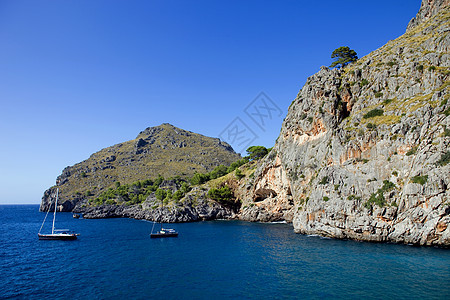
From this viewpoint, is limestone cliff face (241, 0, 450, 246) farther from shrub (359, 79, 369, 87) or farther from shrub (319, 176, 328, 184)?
shrub (319, 176, 328, 184)

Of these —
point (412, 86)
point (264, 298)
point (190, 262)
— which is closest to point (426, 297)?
point (264, 298)

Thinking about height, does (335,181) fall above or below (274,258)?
above

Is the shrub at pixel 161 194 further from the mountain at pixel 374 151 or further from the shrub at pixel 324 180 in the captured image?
the shrub at pixel 324 180

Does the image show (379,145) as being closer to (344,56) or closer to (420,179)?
(420,179)

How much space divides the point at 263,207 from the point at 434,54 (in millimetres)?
72845

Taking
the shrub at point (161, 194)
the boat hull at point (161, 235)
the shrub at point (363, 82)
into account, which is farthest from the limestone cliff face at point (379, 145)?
the shrub at point (161, 194)

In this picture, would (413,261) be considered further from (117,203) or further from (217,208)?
(117,203)

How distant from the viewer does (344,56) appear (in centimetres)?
10100

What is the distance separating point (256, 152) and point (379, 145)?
91508 mm

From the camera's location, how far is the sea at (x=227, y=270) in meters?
32.5

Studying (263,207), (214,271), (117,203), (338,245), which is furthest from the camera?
(117,203)

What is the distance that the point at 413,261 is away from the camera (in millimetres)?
42062

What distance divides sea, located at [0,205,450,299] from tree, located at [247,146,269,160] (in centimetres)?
8963

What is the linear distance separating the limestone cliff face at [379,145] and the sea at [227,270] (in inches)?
212
